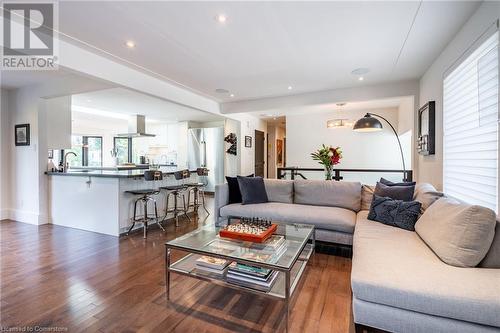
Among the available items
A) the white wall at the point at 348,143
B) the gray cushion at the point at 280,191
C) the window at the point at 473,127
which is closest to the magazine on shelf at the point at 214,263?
the gray cushion at the point at 280,191

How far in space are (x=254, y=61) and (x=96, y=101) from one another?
379 centimetres

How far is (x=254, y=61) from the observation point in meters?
3.38

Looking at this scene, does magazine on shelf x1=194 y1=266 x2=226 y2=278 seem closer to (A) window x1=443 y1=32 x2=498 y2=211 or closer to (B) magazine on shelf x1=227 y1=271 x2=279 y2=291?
(B) magazine on shelf x1=227 y1=271 x2=279 y2=291

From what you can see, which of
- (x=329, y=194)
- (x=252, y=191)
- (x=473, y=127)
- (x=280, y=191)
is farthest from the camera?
(x=280, y=191)

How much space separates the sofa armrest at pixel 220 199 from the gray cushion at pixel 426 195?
2.47 meters

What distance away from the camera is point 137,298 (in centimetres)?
200

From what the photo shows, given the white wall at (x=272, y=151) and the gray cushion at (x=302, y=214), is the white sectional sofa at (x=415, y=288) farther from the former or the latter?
the white wall at (x=272, y=151)

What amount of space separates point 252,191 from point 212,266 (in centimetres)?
176

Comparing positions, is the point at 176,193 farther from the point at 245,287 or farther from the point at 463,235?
the point at 463,235

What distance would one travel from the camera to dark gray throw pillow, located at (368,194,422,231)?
7.91ft


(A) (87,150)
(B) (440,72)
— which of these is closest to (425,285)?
(B) (440,72)

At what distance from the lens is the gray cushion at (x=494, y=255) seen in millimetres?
1520

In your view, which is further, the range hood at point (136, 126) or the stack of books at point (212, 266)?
the range hood at point (136, 126)

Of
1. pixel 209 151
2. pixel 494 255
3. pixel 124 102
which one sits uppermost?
pixel 124 102
